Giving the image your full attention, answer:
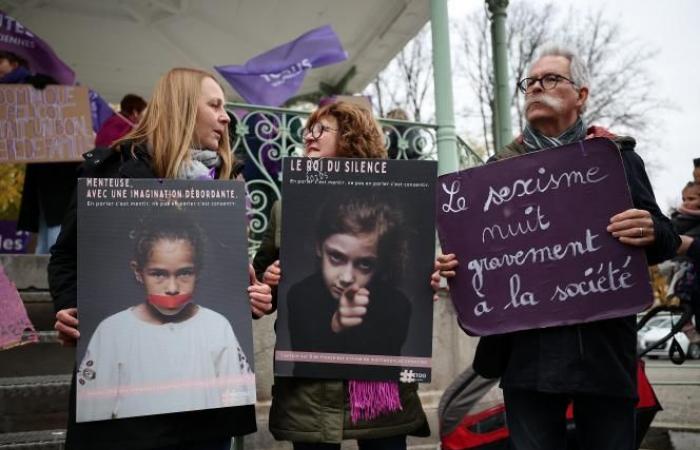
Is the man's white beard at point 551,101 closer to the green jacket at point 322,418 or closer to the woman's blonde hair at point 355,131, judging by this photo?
the woman's blonde hair at point 355,131

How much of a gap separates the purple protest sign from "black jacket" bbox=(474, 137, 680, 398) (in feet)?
0.23

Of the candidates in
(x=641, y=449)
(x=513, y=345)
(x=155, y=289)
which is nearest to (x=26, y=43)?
(x=155, y=289)

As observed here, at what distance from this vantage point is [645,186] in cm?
207

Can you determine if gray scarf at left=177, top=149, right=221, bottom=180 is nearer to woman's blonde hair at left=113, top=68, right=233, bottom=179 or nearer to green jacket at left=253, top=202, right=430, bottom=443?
woman's blonde hair at left=113, top=68, right=233, bottom=179

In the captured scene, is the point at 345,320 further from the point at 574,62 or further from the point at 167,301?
the point at 574,62

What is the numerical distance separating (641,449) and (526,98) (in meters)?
3.56

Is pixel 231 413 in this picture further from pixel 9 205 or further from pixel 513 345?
pixel 9 205

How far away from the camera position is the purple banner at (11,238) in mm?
6656

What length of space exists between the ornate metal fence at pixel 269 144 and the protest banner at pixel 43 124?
1126 mm

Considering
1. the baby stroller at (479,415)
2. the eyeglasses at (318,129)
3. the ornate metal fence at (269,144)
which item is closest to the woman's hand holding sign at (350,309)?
the eyeglasses at (318,129)

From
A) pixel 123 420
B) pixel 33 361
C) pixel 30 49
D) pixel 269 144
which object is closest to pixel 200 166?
pixel 123 420

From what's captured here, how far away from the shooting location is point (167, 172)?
194 cm

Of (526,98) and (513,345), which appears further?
(526,98)

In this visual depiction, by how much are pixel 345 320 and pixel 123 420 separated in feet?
2.40
